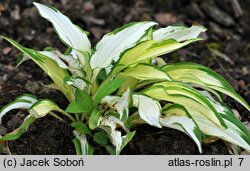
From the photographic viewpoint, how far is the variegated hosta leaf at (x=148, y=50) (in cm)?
220

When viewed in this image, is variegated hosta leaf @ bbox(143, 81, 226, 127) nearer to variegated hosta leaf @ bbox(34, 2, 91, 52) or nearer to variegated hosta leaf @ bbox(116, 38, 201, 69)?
variegated hosta leaf @ bbox(116, 38, 201, 69)

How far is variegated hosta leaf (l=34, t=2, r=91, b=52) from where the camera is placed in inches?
91.0

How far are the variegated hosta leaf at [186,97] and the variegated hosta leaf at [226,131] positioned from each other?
41mm

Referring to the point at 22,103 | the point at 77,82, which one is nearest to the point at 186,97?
the point at 77,82

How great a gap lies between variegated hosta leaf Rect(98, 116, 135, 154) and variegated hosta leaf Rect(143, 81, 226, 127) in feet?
0.67

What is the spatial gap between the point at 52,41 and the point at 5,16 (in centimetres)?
43

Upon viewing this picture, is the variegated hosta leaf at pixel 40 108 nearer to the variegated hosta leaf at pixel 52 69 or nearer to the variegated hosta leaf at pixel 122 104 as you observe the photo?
the variegated hosta leaf at pixel 52 69

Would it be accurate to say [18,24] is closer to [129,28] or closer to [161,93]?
[129,28]

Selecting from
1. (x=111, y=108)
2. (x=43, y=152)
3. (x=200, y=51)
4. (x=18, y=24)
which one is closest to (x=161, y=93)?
(x=111, y=108)

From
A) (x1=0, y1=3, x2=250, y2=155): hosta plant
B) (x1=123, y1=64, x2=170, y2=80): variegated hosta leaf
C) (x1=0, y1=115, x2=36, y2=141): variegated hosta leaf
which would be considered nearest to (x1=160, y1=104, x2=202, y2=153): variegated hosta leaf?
(x1=0, y1=3, x2=250, y2=155): hosta plant

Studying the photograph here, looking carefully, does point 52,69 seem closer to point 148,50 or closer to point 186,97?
point 148,50

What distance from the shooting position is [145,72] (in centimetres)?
223

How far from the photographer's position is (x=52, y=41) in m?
3.30

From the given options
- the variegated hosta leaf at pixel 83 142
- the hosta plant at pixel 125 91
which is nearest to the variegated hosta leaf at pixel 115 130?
the hosta plant at pixel 125 91
